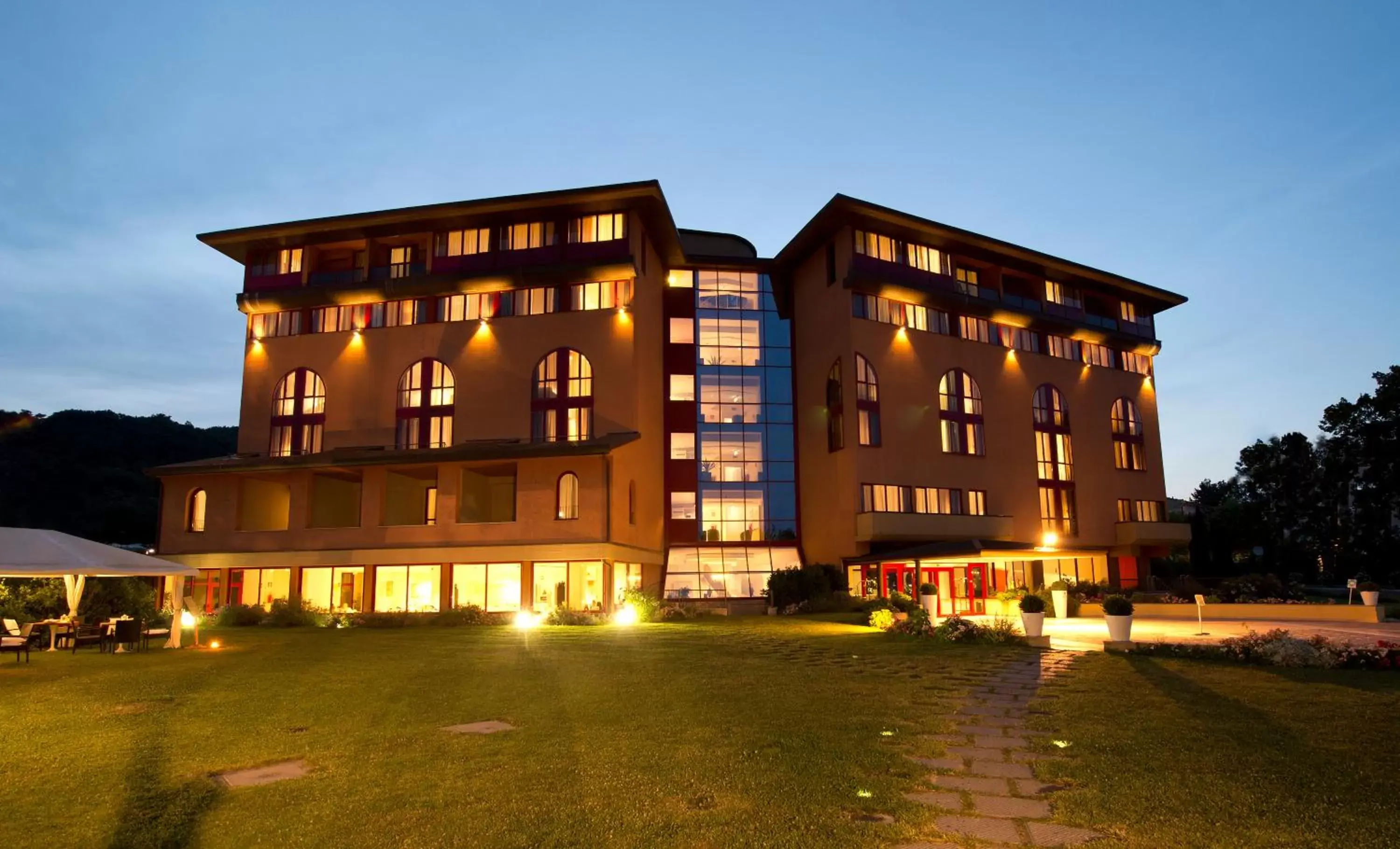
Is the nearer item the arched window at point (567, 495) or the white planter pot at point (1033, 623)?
the white planter pot at point (1033, 623)

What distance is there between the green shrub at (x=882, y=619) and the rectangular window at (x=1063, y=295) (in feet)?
119

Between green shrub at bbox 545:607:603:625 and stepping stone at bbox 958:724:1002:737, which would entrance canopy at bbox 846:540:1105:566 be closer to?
green shrub at bbox 545:607:603:625

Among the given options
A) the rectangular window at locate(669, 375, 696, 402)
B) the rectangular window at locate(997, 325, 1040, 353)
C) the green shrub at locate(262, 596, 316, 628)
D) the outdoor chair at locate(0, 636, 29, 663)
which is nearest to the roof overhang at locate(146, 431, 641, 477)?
the green shrub at locate(262, 596, 316, 628)

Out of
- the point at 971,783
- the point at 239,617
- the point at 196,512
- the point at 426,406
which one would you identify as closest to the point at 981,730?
the point at 971,783

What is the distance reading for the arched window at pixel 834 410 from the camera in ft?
162

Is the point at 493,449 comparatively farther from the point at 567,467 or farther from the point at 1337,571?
the point at 1337,571

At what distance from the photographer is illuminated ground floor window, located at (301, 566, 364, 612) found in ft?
143

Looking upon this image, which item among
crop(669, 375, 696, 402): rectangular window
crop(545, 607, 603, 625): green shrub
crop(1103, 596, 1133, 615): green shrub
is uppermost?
crop(669, 375, 696, 402): rectangular window

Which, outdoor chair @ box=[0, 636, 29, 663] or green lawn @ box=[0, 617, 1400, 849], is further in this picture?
outdoor chair @ box=[0, 636, 29, 663]

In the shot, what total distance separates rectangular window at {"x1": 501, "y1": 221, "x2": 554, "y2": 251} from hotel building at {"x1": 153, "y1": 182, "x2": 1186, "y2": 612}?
111 mm

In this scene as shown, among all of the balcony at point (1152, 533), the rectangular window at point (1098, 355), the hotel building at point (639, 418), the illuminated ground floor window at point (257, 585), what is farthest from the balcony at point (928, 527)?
the illuminated ground floor window at point (257, 585)

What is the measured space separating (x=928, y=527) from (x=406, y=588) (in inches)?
1060

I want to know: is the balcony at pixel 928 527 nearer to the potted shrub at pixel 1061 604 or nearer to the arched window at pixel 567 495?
the potted shrub at pixel 1061 604

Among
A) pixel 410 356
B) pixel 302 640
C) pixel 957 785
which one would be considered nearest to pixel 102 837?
pixel 957 785
